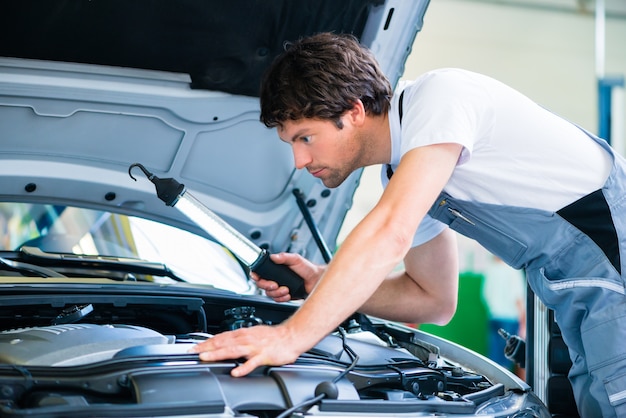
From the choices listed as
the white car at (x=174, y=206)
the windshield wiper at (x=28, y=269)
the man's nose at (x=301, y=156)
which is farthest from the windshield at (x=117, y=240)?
the man's nose at (x=301, y=156)

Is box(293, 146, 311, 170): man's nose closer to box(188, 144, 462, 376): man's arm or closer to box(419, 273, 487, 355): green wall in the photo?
box(188, 144, 462, 376): man's arm

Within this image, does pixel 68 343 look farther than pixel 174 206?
No

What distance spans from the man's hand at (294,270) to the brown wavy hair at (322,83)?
0.45 metres

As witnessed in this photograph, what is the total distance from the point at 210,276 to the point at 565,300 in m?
1.24

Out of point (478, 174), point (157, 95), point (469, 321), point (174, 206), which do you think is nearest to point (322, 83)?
point (478, 174)

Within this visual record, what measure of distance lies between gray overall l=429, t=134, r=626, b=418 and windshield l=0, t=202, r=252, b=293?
3.46 feet

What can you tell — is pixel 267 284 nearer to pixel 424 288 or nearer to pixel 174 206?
pixel 174 206

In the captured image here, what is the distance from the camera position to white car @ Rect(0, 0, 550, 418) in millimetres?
1521

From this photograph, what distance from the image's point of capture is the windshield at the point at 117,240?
2.33 m

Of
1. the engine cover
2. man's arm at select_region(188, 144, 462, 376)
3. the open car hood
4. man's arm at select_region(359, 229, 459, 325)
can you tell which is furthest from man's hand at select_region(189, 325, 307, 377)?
the open car hood

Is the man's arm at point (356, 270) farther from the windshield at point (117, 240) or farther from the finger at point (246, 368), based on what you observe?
the windshield at point (117, 240)

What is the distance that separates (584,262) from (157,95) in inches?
51.5

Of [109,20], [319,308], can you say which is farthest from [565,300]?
[109,20]

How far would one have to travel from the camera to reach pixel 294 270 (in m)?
2.09
